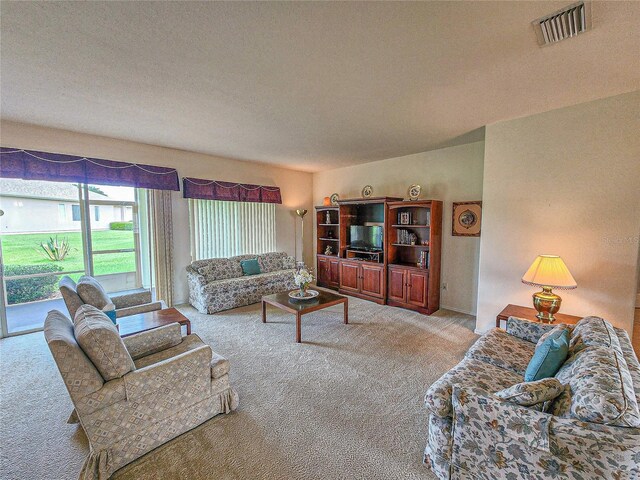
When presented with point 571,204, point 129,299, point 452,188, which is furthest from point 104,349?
point 452,188

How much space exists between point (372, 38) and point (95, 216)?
4.60 metres

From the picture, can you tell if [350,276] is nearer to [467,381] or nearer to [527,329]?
[527,329]

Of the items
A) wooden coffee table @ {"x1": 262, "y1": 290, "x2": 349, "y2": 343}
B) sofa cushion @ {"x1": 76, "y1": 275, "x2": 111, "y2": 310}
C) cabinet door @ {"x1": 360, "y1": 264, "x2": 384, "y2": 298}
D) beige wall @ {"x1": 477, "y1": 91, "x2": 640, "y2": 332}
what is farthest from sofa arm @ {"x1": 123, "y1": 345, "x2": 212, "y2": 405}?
cabinet door @ {"x1": 360, "y1": 264, "x2": 384, "y2": 298}

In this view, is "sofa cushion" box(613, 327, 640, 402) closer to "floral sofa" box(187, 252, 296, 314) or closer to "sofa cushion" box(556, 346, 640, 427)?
"sofa cushion" box(556, 346, 640, 427)

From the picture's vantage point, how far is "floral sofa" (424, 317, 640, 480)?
1147 millimetres

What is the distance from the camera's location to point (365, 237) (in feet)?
18.4

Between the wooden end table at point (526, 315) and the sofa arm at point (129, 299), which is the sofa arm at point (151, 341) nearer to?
the sofa arm at point (129, 299)

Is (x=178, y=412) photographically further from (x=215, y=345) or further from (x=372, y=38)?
(x=372, y=38)

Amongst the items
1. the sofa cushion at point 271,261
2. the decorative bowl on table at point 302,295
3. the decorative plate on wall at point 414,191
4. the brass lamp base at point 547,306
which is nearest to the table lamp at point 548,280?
the brass lamp base at point 547,306

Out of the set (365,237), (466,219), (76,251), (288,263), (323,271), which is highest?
(466,219)

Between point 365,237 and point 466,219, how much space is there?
1.90 meters

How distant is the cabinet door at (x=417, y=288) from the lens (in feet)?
14.6

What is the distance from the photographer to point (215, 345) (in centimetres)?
335

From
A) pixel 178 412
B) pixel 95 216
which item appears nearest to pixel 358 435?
pixel 178 412
